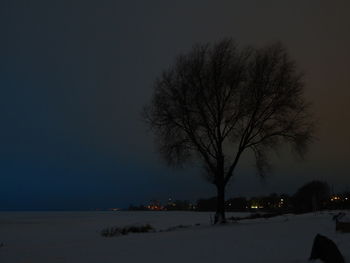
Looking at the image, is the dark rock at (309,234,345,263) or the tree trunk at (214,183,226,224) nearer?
the dark rock at (309,234,345,263)

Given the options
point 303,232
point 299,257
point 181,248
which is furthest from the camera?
point 303,232

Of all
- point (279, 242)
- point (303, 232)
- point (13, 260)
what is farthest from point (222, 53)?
point (13, 260)

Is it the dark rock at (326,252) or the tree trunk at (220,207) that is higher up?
the tree trunk at (220,207)

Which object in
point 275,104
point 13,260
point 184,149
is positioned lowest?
point 13,260

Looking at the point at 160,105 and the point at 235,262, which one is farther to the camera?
the point at 160,105

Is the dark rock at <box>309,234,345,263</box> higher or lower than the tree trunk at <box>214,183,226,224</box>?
lower

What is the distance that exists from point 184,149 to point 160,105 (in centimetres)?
336

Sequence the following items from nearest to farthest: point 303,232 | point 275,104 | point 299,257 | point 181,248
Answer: point 299,257
point 181,248
point 303,232
point 275,104

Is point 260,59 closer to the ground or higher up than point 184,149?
higher up

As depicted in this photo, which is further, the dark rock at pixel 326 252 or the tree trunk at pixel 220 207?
the tree trunk at pixel 220 207

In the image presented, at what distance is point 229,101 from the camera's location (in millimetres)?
31453

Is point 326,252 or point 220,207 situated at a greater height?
point 220,207

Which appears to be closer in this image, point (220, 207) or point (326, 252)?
point (326, 252)

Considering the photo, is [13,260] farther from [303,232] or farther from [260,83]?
[260,83]
